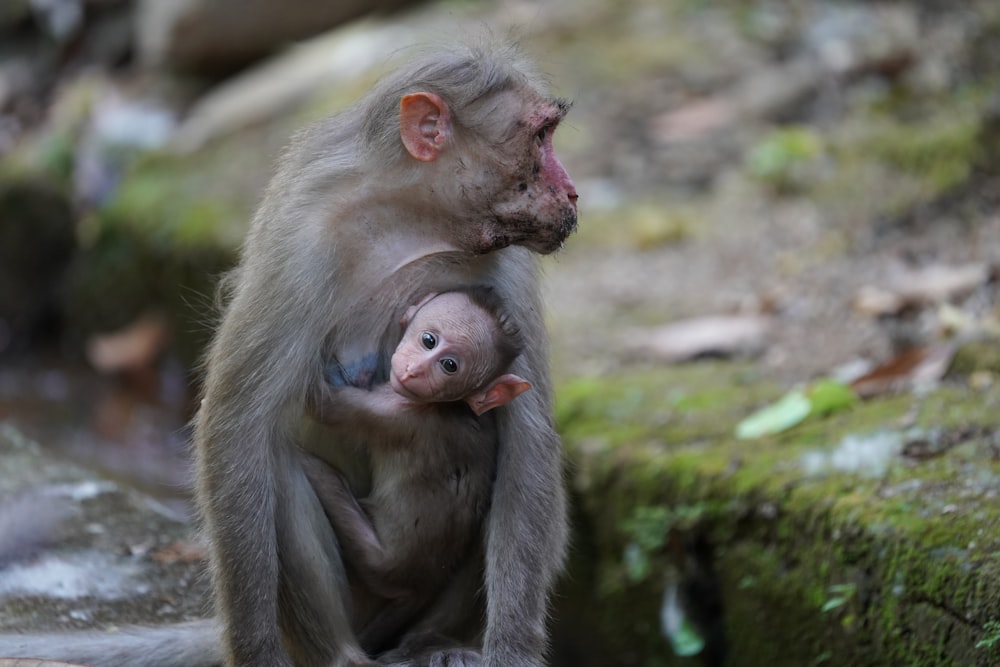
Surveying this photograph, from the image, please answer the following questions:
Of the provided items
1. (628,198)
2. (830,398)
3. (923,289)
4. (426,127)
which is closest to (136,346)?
(628,198)

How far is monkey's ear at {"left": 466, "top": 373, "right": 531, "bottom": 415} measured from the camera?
13.2 ft

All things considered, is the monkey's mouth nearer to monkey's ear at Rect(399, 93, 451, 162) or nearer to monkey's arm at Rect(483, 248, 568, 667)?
monkey's arm at Rect(483, 248, 568, 667)

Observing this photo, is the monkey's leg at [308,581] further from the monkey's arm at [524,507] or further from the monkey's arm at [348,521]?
the monkey's arm at [524,507]

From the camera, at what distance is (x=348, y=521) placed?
4219mm

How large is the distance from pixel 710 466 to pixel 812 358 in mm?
1454

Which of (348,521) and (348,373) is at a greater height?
(348,373)

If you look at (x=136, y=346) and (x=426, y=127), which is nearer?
(x=426, y=127)

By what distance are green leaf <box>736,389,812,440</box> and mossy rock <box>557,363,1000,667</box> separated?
0.07 meters

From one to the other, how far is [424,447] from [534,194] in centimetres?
82

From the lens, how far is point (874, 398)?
550 cm

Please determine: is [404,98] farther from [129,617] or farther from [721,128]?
[721,128]

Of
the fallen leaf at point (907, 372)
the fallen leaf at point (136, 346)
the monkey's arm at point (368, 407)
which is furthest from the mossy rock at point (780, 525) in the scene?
the fallen leaf at point (136, 346)

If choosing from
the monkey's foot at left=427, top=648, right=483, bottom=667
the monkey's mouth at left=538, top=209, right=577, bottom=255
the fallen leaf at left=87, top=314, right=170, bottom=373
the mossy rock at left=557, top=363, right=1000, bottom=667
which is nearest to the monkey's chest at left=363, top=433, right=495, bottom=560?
the monkey's foot at left=427, top=648, right=483, bottom=667

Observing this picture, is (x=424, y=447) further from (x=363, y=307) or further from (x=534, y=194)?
(x=534, y=194)
